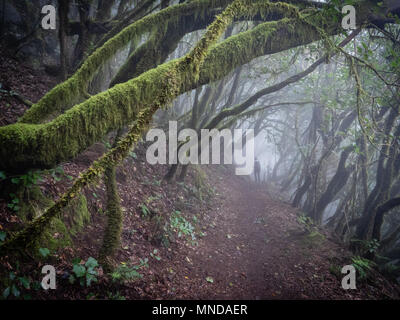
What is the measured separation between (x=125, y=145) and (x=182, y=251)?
4390mm

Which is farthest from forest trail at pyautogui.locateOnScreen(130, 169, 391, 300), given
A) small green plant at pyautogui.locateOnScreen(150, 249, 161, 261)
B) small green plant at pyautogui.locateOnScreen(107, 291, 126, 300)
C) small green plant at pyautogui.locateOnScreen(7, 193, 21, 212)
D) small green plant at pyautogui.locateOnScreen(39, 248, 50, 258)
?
small green plant at pyautogui.locateOnScreen(7, 193, 21, 212)

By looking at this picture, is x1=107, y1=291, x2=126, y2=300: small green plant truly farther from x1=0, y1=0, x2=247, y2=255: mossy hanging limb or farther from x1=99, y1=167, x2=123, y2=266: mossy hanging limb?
x1=0, y1=0, x2=247, y2=255: mossy hanging limb

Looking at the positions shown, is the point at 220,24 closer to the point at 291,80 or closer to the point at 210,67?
the point at 210,67

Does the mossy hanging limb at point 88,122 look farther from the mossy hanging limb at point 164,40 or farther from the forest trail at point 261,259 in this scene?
the forest trail at point 261,259

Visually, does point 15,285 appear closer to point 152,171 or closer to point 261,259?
point 152,171

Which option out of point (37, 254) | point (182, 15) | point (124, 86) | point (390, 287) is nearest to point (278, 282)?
point (390, 287)

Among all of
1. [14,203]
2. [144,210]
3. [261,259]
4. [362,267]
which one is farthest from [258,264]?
[14,203]

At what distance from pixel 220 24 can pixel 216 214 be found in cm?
764

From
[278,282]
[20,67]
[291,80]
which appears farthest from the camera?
[20,67]

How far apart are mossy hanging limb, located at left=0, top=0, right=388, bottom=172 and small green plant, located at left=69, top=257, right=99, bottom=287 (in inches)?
65.6

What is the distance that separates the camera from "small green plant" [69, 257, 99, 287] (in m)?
3.19

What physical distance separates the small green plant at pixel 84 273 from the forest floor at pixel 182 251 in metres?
0.09

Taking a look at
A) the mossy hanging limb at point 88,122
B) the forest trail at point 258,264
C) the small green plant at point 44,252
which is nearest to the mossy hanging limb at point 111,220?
the small green plant at point 44,252
